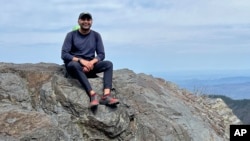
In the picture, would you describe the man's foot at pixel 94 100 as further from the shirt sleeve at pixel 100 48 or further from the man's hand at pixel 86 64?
the shirt sleeve at pixel 100 48

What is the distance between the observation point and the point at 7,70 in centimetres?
1352

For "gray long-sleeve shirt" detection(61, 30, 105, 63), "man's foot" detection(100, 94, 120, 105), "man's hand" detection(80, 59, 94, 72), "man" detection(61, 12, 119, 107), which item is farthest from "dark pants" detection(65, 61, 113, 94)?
"man's foot" detection(100, 94, 120, 105)

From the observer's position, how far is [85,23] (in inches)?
495

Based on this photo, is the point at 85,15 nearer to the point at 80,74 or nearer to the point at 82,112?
the point at 80,74

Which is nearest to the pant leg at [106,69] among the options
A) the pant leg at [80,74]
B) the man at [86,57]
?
the man at [86,57]

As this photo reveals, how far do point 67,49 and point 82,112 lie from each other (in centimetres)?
194

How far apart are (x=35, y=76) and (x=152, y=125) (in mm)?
3905

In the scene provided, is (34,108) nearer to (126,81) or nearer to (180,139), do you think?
(126,81)

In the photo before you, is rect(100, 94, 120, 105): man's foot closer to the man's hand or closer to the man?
the man

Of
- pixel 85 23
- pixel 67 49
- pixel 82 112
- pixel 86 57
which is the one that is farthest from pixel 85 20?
pixel 82 112

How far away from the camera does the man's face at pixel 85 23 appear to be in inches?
→ 493

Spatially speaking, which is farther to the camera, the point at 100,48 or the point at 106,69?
the point at 100,48

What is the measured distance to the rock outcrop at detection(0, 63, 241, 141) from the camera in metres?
11.1

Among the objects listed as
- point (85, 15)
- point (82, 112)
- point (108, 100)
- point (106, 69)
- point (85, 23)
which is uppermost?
point (85, 15)
